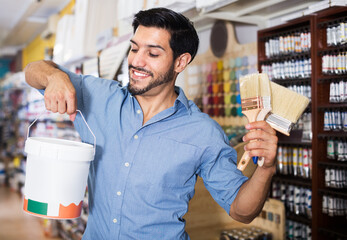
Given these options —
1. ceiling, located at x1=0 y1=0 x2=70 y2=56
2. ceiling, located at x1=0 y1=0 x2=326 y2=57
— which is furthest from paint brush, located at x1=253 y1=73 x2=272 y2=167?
ceiling, located at x1=0 y1=0 x2=70 y2=56

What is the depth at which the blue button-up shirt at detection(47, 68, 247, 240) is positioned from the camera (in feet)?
4.74

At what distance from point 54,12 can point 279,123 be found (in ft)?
24.3

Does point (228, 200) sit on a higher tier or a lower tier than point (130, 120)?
lower

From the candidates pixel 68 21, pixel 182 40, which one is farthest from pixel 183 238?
pixel 68 21

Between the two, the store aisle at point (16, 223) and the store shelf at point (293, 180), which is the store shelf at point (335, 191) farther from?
the store aisle at point (16, 223)

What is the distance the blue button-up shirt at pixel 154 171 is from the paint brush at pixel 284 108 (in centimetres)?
25

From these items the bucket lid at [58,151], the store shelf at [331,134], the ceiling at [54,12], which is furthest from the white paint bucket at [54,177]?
the store shelf at [331,134]

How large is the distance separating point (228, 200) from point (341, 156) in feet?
5.77

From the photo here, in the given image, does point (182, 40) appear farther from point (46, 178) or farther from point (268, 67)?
point (268, 67)

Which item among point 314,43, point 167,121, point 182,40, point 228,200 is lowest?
point 228,200

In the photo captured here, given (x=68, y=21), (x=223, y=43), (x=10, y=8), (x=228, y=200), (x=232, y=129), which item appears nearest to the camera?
(x=228, y=200)

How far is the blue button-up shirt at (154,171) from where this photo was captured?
1444 millimetres

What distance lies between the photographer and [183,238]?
151 centimetres

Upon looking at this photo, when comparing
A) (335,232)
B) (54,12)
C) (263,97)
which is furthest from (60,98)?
(54,12)
